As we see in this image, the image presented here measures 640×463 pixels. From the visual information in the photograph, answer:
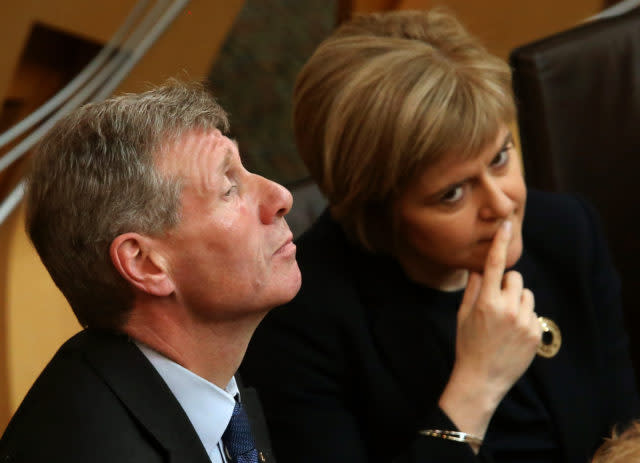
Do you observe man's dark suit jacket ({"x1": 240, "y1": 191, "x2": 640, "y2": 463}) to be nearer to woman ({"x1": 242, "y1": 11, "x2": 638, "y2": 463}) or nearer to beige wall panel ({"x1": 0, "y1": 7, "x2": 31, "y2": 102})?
woman ({"x1": 242, "y1": 11, "x2": 638, "y2": 463})

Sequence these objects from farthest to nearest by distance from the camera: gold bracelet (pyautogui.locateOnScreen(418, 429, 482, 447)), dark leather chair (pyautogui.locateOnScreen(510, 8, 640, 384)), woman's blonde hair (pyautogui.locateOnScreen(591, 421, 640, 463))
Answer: dark leather chair (pyautogui.locateOnScreen(510, 8, 640, 384)) → gold bracelet (pyautogui.locateOnScreen(418, 429, 482, 447)) → woman's blonde hair (pyautogui.locateOnScreen(591, 421, 640, 463))

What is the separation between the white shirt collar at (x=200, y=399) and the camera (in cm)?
104

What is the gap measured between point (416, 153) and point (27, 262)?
2.28 feet

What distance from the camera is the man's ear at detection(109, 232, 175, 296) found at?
0.97 m

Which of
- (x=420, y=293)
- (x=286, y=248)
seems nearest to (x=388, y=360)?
(x=420, y=293)

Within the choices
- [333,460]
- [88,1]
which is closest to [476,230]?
[333,460]

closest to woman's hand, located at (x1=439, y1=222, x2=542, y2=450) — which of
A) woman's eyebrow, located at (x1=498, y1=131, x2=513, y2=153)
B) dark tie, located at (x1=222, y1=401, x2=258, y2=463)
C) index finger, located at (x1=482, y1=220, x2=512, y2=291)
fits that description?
index finger, located at (x1=482, y1=220, x2=512, y2=291)

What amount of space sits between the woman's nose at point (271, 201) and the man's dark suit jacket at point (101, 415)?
0.22 meters

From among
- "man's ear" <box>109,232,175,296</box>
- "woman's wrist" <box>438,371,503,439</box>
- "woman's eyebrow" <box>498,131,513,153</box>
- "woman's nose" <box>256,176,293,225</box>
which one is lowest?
"woman's wrist" <box>438,371,503,439</box>

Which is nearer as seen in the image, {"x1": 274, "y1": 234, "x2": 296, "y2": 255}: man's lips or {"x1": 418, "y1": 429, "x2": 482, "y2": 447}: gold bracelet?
{"x1": 274, "y1": 234, "x2": 296, "y2": 255}: man's lips

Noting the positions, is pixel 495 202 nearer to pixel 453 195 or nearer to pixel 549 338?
pixel 453 195

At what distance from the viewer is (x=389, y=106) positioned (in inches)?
52.4

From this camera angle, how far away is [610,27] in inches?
78.6

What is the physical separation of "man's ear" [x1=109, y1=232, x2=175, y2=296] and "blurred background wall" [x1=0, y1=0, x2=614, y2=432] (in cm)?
27
